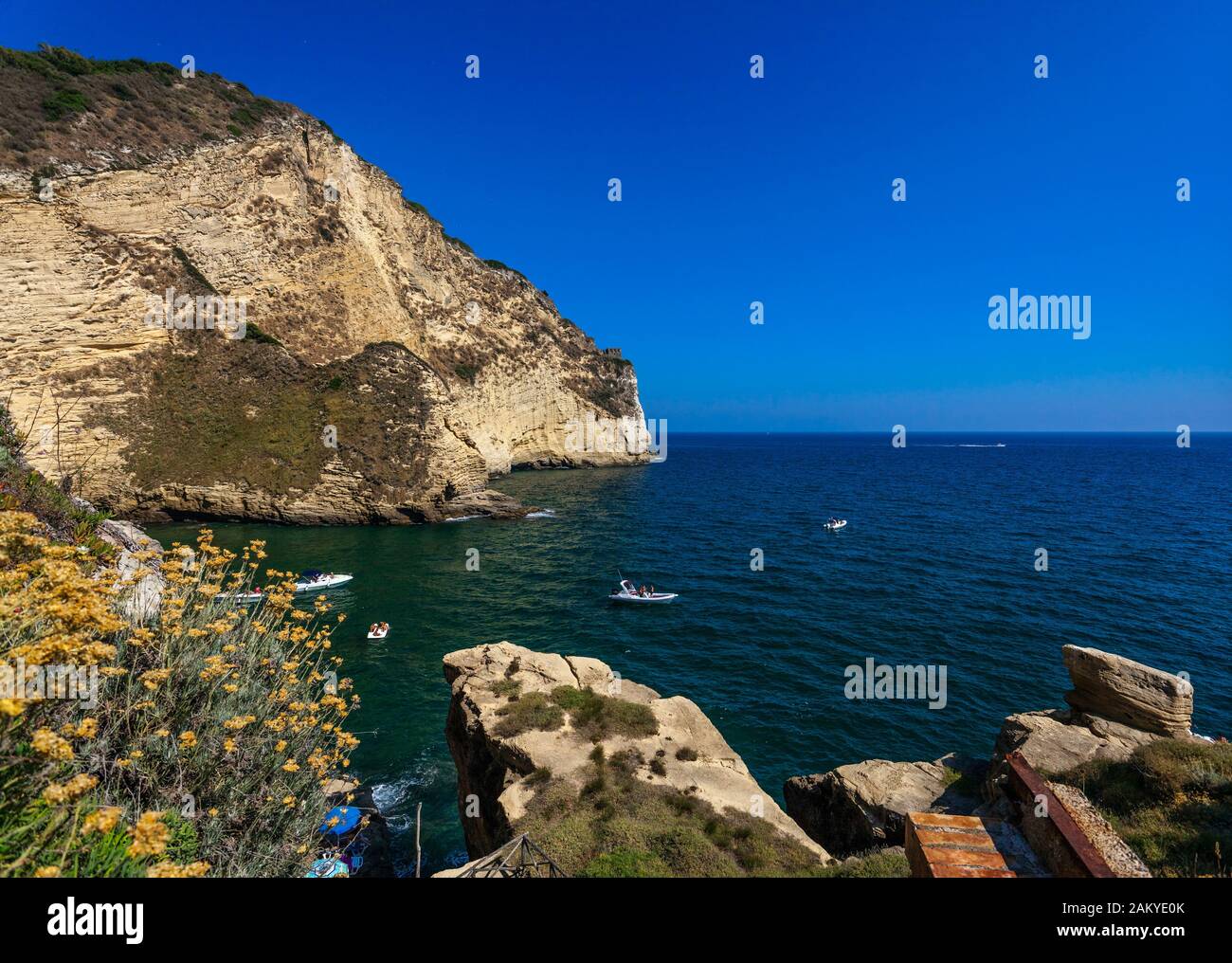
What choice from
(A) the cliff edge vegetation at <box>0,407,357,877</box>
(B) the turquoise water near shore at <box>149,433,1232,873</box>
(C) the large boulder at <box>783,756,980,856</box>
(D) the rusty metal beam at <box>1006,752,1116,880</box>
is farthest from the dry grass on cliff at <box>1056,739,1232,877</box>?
(A) the cliff edge vegetation at <box>0,407,357,877</box>

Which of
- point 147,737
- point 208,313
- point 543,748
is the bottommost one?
point 543,748

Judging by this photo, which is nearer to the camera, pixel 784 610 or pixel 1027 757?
pixel 1027 757

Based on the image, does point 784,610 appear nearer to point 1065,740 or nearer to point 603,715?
point 1065,740

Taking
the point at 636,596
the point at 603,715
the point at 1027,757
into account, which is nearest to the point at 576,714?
the point at 603,715

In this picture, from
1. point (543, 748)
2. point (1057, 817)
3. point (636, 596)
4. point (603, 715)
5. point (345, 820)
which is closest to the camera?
point (1057, 817)

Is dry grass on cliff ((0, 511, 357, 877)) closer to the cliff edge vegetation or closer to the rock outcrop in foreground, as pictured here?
the cliff edge vegetation

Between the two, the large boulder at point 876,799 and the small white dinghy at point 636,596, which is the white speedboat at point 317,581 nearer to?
the small white dinghy at point 636,596
